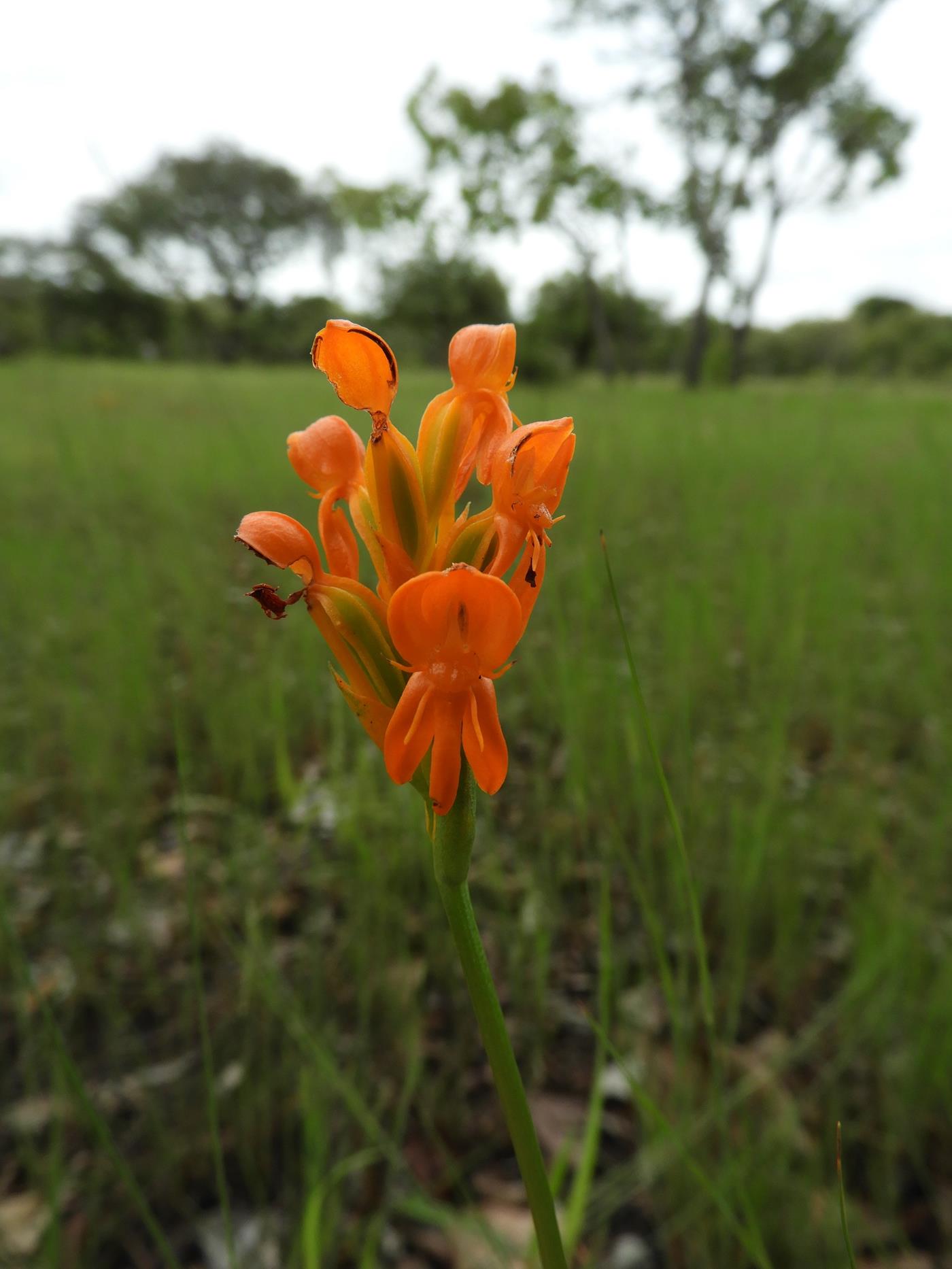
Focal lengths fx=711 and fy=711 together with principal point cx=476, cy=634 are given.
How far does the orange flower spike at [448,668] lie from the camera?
43 centimetres

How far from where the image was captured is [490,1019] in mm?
413

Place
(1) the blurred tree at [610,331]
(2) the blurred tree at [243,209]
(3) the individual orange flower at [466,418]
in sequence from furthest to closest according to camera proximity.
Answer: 1. (2) the blurred tree at [243,209]
2. (1) the blurred tree at [610,331]
3. (3) the individual orange flower at [466,418]

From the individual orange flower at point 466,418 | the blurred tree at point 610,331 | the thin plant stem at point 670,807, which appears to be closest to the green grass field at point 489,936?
the thin plant stem at point 670,807

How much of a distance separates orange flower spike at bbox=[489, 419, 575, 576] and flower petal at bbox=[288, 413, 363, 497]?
126 mm

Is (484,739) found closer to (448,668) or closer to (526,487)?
(448,668)

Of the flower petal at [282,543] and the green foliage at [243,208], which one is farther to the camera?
the green foliage at [243,208]

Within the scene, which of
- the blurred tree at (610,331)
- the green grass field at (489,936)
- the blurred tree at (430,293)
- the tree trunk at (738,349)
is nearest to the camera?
the green grass field at (489,936)

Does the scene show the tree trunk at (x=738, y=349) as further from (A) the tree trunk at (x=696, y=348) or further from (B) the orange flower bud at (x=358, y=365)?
(B) the orange flower bud at (x=358, y=365)

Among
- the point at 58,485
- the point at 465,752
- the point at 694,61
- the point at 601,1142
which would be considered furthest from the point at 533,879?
the point at 694,61

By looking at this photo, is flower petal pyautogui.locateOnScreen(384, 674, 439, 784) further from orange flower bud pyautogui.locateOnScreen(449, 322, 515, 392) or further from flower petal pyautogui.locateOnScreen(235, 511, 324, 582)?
orange flower bud pyautogui.locateOnScreen(449, 322, 515, 392)

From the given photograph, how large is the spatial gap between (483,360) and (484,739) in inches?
11.6

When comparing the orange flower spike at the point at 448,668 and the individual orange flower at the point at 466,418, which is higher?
the individual orange flower at the point at 466,418

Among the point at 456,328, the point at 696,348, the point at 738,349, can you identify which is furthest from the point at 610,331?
the point at 456,328

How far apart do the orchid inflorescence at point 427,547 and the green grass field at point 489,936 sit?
0.77 ft
